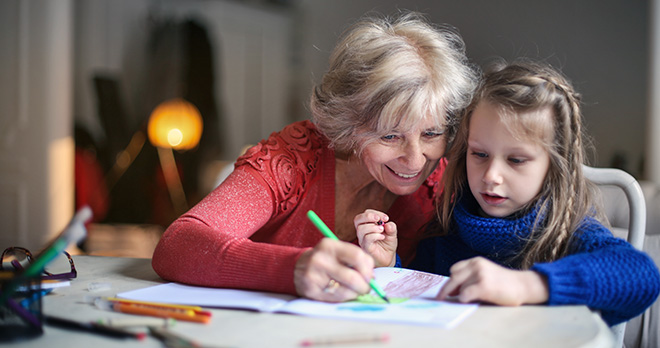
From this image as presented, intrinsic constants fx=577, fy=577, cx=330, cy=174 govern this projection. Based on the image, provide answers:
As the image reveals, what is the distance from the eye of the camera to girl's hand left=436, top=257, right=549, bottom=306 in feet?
2.69

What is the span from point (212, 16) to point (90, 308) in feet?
13.9

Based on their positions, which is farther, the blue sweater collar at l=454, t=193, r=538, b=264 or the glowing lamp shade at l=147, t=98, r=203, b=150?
the glowing lamp shade at l=147, t=98, r=203, b=150

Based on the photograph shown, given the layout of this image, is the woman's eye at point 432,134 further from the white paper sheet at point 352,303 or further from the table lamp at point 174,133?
the table lamp at point 174,133

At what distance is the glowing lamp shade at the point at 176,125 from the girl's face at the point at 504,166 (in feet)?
12.1

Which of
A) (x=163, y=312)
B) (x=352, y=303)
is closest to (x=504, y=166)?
(x=352, y=303)

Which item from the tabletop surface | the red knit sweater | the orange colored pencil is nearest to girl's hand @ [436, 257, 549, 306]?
the tabletop surface

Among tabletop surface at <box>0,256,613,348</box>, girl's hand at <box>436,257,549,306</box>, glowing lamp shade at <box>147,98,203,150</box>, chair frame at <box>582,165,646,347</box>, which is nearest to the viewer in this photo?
tabletop surface at <box>0,256,613,348</box>

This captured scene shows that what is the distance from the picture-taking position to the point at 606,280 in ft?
2.77

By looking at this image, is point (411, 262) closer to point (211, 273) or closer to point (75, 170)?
point (211, 273)

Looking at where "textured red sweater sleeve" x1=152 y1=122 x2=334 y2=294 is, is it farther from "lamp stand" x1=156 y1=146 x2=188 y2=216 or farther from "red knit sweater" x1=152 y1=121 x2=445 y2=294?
"lamp stand" x1=156 y1=146 x2=188 y2=216

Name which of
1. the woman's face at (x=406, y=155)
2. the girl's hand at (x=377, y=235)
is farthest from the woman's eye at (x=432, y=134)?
the girl's hand at (x=377, y=235)

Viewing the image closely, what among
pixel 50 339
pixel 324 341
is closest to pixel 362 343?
pixel 324 341

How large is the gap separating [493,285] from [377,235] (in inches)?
13.7

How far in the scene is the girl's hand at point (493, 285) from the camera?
82cm
